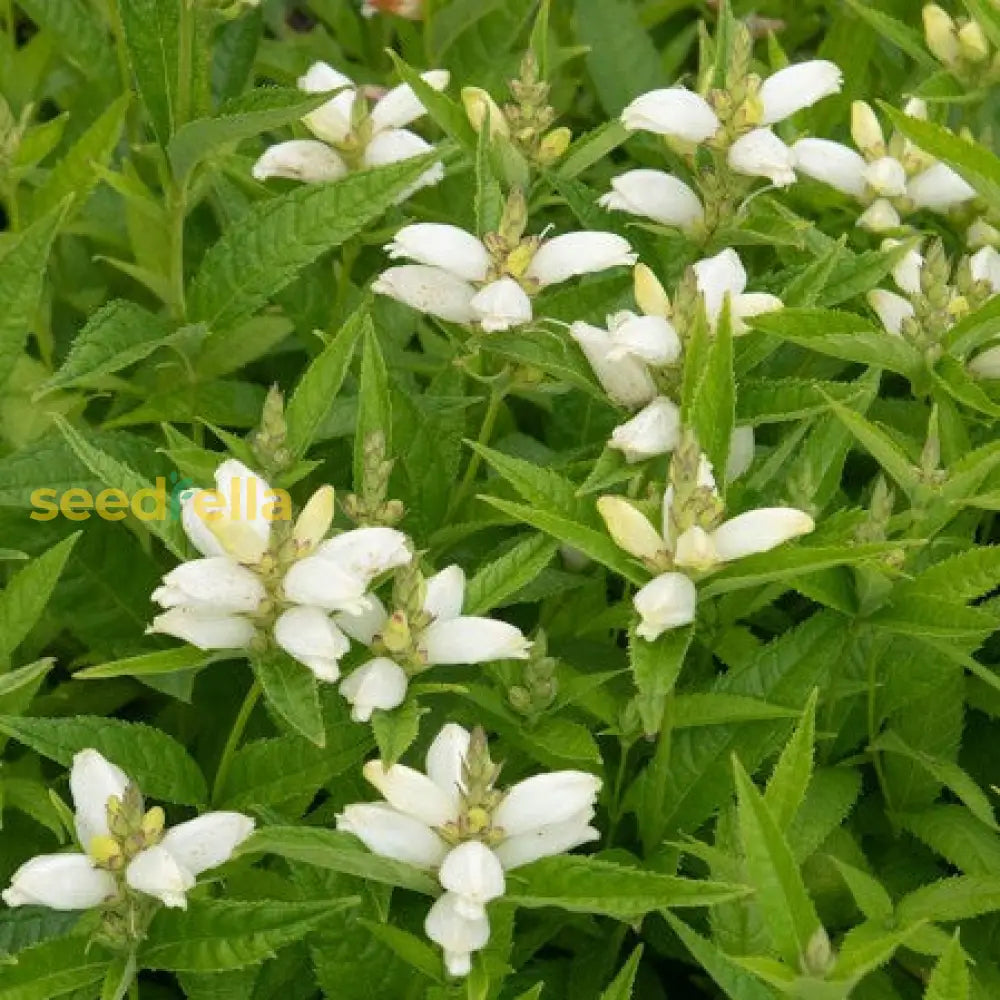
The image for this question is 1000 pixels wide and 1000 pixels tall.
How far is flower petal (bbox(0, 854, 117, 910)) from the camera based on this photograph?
1313mm

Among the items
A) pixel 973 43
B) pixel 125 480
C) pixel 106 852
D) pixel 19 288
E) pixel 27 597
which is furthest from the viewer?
pixel 973 43

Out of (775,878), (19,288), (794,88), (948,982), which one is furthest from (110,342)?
(948,982)

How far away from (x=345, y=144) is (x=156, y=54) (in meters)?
0.24

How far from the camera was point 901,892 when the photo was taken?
1781 millimetres

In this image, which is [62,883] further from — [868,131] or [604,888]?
[868,131]

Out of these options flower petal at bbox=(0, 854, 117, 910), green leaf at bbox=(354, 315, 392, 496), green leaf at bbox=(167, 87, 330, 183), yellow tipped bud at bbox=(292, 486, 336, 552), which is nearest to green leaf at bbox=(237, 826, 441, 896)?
flower petal at bbox=(0, 854, 117, 910)

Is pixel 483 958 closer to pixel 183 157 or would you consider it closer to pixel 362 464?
pixel 362 464

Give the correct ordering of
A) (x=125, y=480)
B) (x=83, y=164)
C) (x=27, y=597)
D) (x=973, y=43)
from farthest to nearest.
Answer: (x=973, y=43), (x=83, y=164), (x=27, y=597), (x=125, y=480)

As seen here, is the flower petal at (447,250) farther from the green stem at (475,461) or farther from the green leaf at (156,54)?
the green leaf at (156,54)

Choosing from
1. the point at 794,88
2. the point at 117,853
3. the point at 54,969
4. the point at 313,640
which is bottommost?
the point at 54,969

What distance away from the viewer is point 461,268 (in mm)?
1630

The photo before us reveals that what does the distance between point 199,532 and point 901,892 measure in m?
0.89

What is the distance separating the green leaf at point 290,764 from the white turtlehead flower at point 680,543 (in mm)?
302

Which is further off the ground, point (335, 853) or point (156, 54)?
point (156, 54)
